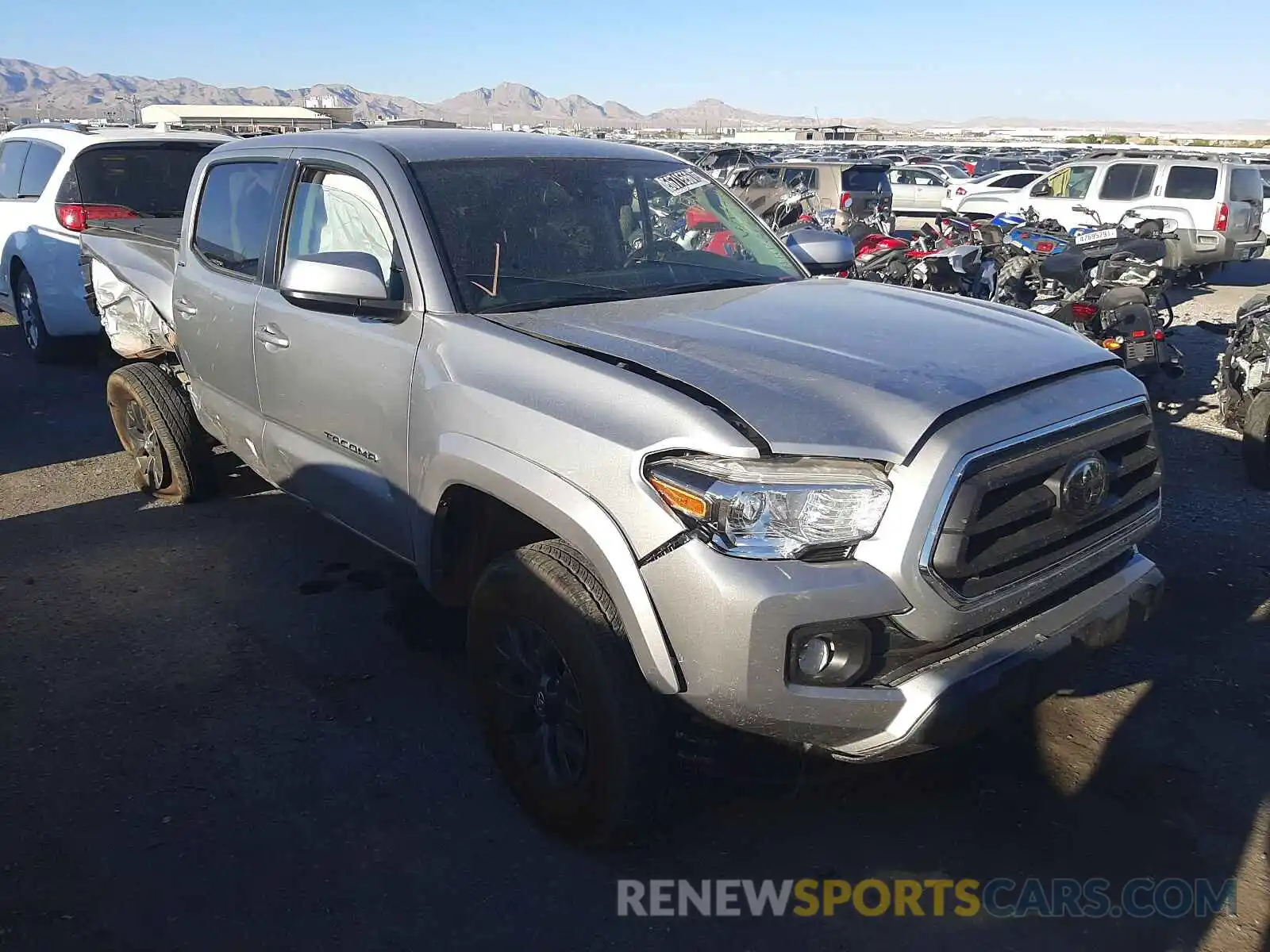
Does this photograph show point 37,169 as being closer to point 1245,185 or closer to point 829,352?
point 829,352

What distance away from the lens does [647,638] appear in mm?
2504

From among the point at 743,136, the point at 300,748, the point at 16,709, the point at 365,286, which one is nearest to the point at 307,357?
the point at 365,286

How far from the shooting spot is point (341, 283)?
325 cm

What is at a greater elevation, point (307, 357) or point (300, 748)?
point (307, 357)

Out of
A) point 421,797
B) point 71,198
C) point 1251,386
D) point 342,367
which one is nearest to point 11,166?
point 71,198

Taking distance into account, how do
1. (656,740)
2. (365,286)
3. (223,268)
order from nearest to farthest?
1. (656,740)
2. (365,286)
3. (223,268)

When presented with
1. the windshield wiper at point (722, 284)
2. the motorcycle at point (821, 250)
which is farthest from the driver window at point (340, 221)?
the motorcycle at point (821, 250)

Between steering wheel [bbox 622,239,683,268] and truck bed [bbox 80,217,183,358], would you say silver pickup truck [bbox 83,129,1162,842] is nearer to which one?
Result: steering wheel [bbox 622,239,683,268]

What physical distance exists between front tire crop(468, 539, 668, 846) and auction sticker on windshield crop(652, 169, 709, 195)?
74.0 inches

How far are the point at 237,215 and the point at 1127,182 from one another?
14.9 meters

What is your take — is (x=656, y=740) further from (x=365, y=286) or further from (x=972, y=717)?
(x=365, y=286)

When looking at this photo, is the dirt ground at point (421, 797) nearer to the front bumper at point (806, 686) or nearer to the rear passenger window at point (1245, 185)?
the front bumper at point (806, 686)

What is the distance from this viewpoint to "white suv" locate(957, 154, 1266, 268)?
1448cm

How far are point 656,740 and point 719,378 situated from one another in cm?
95
